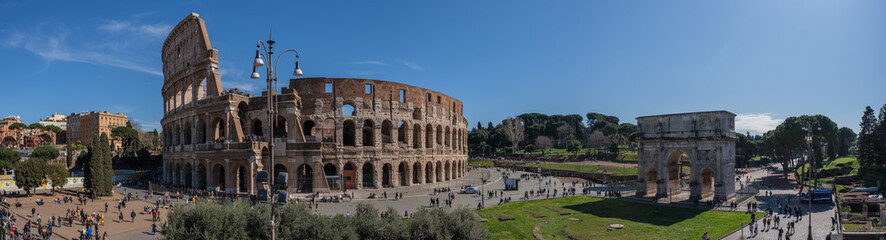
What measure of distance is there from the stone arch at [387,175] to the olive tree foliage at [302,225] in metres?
27.5

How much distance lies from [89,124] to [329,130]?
336 ft

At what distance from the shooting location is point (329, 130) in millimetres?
45281

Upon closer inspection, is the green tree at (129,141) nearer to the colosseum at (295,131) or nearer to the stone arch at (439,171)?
the colosseum at (295,131)

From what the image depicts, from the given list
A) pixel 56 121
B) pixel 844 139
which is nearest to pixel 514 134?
pixel 844 139

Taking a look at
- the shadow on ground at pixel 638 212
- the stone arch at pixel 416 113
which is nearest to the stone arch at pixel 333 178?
the stone arch at pixel 416 113

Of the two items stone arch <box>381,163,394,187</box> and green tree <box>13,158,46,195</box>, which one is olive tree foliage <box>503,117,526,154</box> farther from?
green tree <box>13,158,46,195</box>

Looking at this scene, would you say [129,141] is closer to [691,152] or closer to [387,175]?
[387,175]

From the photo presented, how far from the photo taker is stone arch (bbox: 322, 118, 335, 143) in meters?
44.3

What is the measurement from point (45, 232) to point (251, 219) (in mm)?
14938

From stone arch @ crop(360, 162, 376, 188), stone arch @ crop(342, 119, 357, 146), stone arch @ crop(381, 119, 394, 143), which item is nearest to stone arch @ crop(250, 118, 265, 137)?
stone arch @ crop(342, 119, 357, 146)

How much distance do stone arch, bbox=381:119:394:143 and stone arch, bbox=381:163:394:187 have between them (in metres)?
2.67

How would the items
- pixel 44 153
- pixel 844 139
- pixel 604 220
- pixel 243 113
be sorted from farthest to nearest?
pixel 844 139 → pixel 44 153 → pixel 243 113 → pixel 604 220

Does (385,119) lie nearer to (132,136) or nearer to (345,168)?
(345,168)

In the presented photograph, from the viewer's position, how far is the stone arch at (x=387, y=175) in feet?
154
